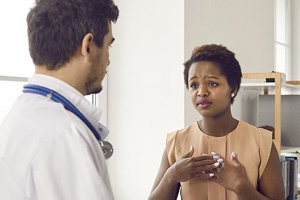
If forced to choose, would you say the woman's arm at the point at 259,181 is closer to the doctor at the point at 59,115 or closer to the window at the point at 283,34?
the doctor at the point at 59,115

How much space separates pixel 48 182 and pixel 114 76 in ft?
6.57

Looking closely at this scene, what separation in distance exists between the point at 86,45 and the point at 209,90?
0.69 metres

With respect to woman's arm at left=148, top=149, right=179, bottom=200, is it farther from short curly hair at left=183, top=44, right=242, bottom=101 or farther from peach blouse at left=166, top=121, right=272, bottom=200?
short curly hair at left=183, top=44, right=242, bottom=101

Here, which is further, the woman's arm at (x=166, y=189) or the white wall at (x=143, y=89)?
the white wall at (x=143, y=89)

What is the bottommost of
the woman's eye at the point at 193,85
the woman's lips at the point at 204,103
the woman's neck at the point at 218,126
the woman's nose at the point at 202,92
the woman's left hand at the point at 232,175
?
the woman's left hand at the point at 232,175

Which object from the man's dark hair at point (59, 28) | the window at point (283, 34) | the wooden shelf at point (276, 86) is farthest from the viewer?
the window at point (283, 34)

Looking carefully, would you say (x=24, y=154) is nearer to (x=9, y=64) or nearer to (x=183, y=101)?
(x=9, y=64)

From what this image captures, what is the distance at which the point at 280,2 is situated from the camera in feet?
16.9

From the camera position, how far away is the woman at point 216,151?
4.90 ft

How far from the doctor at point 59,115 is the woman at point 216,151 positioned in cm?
62

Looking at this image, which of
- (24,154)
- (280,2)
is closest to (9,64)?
(24,154)

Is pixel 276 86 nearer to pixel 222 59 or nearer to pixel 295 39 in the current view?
pixel 222 59

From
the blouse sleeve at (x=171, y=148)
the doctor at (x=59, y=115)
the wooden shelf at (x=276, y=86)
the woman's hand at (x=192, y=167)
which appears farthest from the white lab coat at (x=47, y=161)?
the wooden shelf at (x=276, y=86)

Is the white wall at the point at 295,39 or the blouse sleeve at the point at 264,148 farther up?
the white wall at the point at 295,39
